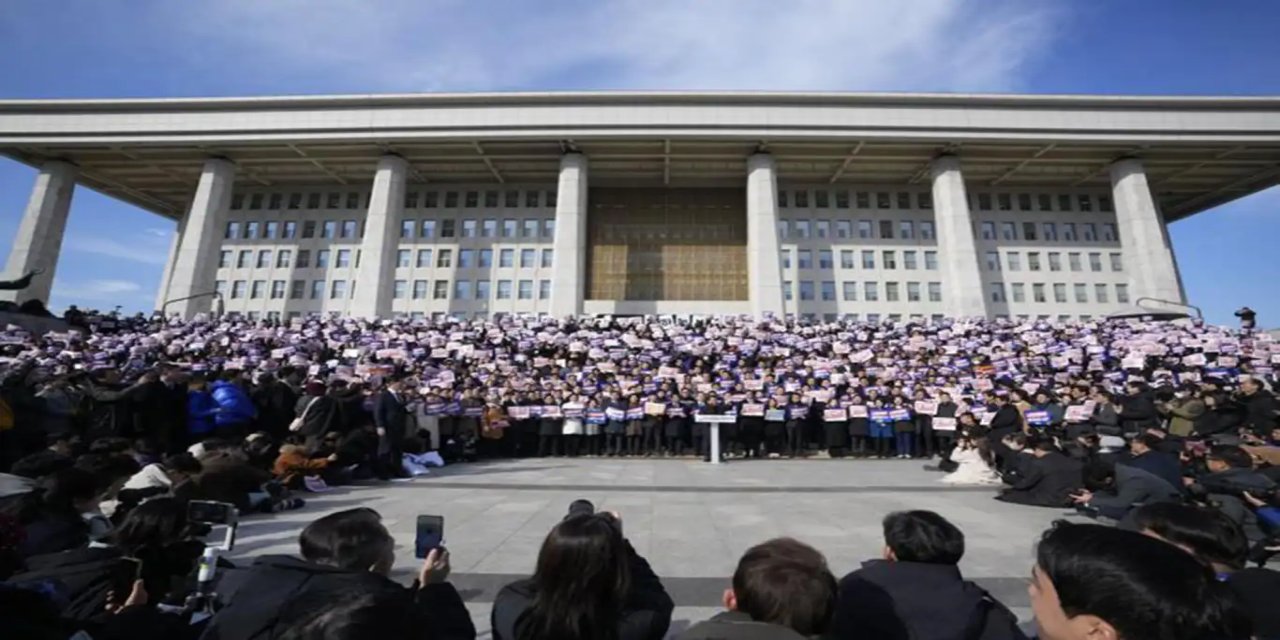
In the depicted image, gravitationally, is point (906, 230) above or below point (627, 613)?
above

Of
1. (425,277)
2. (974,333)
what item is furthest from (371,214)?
(974,333)

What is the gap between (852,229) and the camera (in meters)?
50.7

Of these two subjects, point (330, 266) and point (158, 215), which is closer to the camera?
point (330, 266)

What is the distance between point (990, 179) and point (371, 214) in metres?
49.2

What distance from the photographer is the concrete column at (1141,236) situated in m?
39.6

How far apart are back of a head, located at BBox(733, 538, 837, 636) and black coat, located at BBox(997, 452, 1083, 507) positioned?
8.43 m

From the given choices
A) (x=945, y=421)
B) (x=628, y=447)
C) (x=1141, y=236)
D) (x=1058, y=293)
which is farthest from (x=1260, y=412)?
(x=1058, y=293)

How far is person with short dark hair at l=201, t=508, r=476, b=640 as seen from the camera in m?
1.43

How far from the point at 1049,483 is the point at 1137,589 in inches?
339

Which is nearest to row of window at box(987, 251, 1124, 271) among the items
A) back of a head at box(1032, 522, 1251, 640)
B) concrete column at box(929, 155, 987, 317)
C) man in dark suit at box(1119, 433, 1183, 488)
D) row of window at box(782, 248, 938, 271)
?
row of window at box(782, 248, 938, 271)

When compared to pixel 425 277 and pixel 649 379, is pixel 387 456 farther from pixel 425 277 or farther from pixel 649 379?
pixel 425 277

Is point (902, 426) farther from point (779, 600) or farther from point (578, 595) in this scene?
point (578, 595)

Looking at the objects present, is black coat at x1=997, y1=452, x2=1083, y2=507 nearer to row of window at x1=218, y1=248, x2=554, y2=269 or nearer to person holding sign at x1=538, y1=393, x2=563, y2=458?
person holding sign at x1=538, y1=393, x2=563, y2=458

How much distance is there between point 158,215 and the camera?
60.1m
